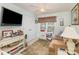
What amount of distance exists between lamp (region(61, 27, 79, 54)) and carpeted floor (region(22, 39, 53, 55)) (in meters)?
0.26

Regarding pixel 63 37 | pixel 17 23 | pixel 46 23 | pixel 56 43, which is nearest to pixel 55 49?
pixel 56 43

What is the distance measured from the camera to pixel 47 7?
1230 millimetres

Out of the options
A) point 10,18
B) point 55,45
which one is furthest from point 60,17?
point 10,18

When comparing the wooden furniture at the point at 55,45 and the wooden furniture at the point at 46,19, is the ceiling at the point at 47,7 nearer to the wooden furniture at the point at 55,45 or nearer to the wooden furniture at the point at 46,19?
the wooden furniture at the point at 46,19

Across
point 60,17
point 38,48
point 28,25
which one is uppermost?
point 60,17

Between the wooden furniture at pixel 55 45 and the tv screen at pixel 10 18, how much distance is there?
1.73ft

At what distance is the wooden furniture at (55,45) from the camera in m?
1.23

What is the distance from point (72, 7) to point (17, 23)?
760 millimetres

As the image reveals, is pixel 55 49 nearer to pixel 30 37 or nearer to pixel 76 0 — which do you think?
pixel 30 37

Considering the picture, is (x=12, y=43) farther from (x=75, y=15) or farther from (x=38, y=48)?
(x=75, y=15)

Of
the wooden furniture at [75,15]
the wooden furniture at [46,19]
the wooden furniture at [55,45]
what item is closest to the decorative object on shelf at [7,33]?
the wooden furniture at [46,19]

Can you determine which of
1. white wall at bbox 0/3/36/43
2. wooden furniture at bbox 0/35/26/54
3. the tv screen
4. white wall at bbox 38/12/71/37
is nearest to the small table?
white wall at bbox 38/12/71/37

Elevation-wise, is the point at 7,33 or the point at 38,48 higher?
the point at 7,33

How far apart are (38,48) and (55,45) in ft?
0.78
